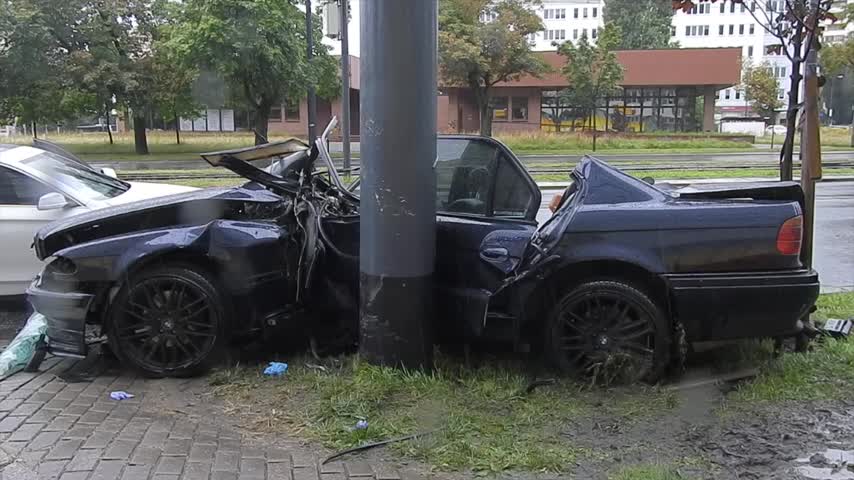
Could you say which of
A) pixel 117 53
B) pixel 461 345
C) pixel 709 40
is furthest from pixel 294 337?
pixel 709 40

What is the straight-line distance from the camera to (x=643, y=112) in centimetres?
5084

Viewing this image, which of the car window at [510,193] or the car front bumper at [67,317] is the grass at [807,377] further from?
the car front bumper at [67,317]

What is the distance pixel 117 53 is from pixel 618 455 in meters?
39.6

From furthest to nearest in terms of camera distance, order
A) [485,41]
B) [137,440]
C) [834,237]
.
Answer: [485,41] < [834,237] < [137,440]

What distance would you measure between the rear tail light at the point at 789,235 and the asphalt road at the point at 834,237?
2846mm

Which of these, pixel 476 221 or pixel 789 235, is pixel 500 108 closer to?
pixel 476 221

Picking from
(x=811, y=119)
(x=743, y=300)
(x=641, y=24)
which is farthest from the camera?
(x=641, y=24)

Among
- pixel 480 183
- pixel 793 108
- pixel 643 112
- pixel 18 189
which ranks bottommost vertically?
pixel 18 189

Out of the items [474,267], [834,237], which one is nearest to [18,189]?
[474,267]

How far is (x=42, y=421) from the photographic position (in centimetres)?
426

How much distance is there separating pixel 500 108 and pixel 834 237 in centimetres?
4213

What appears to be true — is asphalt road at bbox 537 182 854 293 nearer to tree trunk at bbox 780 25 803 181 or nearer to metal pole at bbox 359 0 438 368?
tree trunk at bbox 780 25 803 181

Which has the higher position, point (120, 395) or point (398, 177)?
point (398, 177)

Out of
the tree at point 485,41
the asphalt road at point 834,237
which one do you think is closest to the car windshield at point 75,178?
the asphalt road at point 834,237
